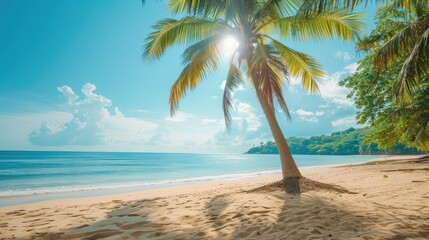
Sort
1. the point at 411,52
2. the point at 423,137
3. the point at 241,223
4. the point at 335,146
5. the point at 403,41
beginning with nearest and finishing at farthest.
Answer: the point at 241,223 < the point at 411,52 < the point at 403,41 < the point at 423,137 < the point at 335,146

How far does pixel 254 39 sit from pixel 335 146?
10826 cm

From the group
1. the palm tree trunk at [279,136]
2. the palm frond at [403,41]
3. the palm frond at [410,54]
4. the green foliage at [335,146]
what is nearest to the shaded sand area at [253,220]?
the palm tree trunk at [279,136]

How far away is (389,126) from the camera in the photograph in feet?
37.7

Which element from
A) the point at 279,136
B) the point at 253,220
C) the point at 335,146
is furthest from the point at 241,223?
the point at 335,146

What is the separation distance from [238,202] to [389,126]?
391 inches

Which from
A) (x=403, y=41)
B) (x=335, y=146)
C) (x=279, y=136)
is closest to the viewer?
(x=403, y=41)

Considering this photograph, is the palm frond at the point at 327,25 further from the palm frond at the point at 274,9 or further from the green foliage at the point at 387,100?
the green foliage at the point at 387,100

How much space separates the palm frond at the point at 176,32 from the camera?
25.8 ft

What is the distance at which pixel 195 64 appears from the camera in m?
7.77

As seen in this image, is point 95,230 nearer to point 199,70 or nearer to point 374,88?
point 199,70

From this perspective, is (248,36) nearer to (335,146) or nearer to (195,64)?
(195,64)

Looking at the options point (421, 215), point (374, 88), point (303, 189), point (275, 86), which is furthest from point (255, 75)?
point (374, 88)

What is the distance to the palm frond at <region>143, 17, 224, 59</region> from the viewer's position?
7863 mm

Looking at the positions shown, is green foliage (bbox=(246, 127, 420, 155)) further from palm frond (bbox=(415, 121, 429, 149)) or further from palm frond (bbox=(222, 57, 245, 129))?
palm frond (bbox=(222, 57, 245, 129))
